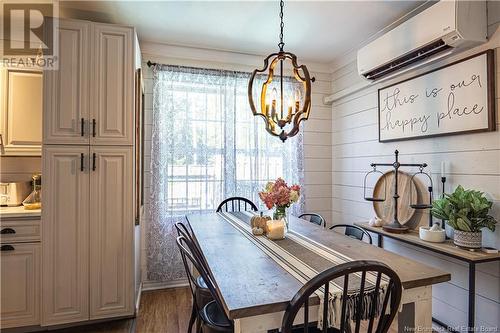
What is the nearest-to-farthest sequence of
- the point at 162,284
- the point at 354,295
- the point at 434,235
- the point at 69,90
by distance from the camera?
1. the point at 354,295
2. the point at 434,235
3. the point at 69,90
4. the point at 162,284

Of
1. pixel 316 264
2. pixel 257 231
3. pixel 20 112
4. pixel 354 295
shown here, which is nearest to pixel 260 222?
pixel 257 231

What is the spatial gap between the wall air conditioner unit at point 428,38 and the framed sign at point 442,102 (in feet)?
0.41

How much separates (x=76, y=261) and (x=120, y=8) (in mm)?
2088

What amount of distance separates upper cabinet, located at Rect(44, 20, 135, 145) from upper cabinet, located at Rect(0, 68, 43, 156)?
0.43 meters

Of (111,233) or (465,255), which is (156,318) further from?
(465,255)

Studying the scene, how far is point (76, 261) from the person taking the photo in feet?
7.22

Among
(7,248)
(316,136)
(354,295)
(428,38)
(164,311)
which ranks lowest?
(164,311)

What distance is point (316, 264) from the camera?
54.8 inches

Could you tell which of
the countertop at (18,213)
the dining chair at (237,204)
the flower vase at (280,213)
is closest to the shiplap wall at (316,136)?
the dining chair at (237,204)

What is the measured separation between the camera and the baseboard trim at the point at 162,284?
2938mm

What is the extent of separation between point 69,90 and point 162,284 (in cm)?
207

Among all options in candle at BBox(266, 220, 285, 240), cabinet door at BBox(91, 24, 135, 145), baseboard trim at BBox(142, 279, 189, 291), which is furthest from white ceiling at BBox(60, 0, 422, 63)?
baseboard trim at BBox(142, 279, 189, 291)

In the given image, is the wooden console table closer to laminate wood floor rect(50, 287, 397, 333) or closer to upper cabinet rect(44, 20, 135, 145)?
laminate wood floor rect(50, 287, 397, 333)

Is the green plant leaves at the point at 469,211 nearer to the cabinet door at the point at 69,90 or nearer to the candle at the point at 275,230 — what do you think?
the candle at the point at 275,230
